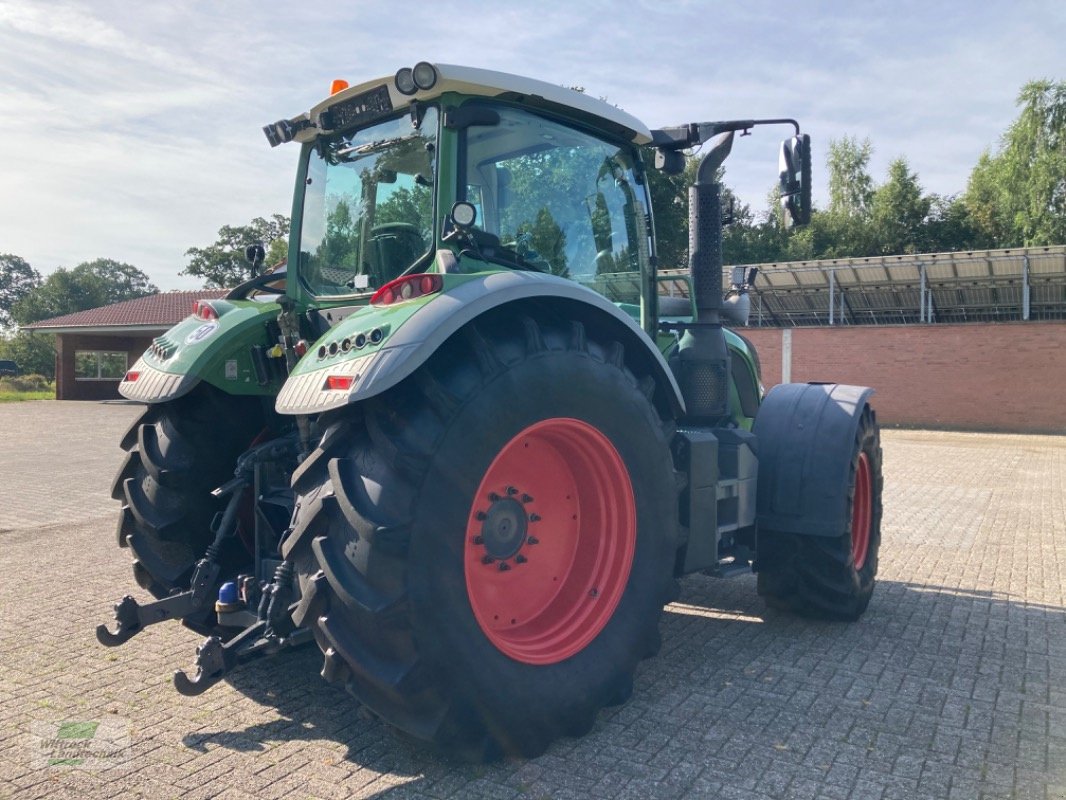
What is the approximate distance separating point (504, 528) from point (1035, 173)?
127ft

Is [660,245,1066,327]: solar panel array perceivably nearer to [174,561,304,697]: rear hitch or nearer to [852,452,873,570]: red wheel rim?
[852,452,873,570]: red wheel rim

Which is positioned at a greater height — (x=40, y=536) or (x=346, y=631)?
(x=346, y=631)

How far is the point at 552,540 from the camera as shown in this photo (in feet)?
11.3

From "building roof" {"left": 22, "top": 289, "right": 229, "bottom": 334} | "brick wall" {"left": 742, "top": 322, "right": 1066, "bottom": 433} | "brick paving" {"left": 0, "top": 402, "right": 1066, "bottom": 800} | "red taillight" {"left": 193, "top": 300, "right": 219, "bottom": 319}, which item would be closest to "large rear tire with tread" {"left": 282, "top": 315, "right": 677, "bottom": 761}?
"brick paving" {"left": 0, "top": 402, "right": 1066, "bottom": 800}

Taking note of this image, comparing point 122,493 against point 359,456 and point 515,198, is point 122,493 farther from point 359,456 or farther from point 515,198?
point 515,198

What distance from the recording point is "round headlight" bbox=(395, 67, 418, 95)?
328 centimetres

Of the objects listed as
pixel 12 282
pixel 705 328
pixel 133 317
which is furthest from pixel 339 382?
pixel 12 282

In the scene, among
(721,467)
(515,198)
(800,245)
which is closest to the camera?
(515,198)

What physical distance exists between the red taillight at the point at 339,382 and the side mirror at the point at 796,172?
247 centimetres

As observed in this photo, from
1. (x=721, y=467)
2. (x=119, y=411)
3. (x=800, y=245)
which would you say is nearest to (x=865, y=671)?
(x=721, y=467)

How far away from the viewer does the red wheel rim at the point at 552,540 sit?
10.3ft

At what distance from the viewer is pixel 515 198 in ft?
12.1

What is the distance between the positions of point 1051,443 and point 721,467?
1860cm

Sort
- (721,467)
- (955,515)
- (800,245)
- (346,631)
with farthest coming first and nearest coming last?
(800,245)
(955,515)
(721,467)
(346,631)
